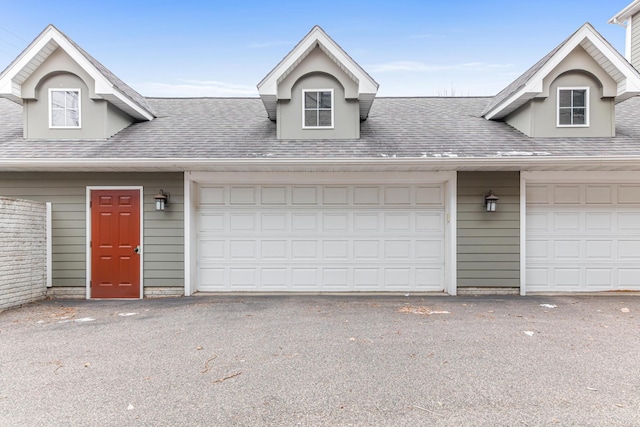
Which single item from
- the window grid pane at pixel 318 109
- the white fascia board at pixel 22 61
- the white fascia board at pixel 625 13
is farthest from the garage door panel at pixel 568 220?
the white fascia board at pixel 22 61

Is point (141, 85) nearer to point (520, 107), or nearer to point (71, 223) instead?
point (71, 223)

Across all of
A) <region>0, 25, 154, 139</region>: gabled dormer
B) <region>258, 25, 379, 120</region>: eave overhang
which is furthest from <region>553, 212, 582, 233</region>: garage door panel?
<region>0, 25, 154, 139</region>: gabled dormer

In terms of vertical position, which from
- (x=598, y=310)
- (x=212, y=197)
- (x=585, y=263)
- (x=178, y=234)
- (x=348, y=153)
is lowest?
(x=598, y=310)

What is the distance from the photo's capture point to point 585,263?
648 centimetres

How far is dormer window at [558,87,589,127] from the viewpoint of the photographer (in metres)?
6.63

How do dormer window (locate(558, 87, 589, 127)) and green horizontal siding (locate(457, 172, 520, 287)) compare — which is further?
dormer window (locate(558, 87, 589, 127))

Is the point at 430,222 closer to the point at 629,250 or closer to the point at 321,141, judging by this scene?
the point at 321,141

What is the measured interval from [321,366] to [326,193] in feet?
12.6

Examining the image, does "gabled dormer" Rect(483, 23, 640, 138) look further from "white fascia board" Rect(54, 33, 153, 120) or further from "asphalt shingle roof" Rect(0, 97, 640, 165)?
"white fascia board" Rect(54, 33, 153, 120)

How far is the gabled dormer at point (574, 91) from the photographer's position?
21.0 feet

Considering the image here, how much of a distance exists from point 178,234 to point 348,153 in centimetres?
353

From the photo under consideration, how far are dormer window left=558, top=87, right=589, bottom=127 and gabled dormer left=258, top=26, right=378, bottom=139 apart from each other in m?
3.67

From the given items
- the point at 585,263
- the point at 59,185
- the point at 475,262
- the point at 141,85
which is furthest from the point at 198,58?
the point at 585,263

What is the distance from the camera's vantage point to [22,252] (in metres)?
5.75
